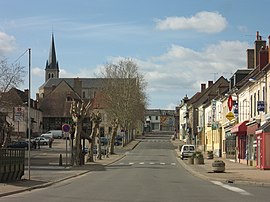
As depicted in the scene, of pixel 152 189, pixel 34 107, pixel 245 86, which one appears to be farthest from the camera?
pixel 34 107

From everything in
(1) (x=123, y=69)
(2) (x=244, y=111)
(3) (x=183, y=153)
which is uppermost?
(1) (x=123, y=69)

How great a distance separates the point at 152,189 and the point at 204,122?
217 feet

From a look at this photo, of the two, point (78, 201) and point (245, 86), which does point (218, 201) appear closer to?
point (78, 201)

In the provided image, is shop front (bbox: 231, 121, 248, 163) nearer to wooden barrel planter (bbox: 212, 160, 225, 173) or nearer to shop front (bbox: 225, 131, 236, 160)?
shop front (bbox: 225, 131, 236, 160)

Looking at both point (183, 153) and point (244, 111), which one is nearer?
point (244, 111)

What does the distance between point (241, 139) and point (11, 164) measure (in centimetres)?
3093

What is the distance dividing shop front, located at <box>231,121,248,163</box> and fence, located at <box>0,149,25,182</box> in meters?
Answer: 25.6

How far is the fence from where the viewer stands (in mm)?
25047

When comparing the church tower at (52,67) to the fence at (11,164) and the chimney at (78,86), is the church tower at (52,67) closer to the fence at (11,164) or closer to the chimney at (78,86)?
the chimney at (78,86)

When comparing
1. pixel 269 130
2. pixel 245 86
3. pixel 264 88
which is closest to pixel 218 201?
pixel 269 130

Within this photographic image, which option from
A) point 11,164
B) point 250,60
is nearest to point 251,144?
point 250,60

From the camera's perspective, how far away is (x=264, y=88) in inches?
1620

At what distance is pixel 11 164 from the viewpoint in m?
26.1

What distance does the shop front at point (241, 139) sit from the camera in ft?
161
